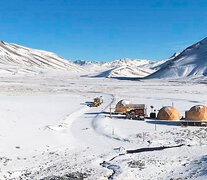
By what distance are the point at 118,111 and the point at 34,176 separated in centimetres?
2227

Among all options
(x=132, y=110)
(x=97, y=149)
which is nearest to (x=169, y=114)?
(x=132, y=110)

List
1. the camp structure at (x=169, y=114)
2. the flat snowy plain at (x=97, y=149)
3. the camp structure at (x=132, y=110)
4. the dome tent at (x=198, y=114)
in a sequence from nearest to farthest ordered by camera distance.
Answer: the flat snowy plain at (x=97, y=149) → the dome tent at (x=198, y=114) → the camp structure at (x=169, y=114) → the camp structure at (x=132, y=110)

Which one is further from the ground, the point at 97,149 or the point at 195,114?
the point at 195,114

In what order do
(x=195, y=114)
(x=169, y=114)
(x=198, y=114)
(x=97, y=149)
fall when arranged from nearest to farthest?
(x=97, y=149) → (x=198, y=114) → (x=195, y=114) → (x=169, y=114)

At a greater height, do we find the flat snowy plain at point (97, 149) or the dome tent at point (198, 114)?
the dome tent at point (198, 114)

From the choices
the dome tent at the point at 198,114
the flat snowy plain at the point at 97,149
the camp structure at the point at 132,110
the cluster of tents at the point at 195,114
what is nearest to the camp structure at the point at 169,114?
the cluster of tents at the point at 195,114

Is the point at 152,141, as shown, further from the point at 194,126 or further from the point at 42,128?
the point at 42,128

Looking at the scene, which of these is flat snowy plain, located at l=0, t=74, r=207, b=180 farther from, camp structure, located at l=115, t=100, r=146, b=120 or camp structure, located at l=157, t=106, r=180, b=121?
camp structure, located at l=115, t=100, r=146, b=120

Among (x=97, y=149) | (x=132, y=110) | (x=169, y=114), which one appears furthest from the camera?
(x=132, y=110)

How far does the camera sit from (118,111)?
3972 centimetres

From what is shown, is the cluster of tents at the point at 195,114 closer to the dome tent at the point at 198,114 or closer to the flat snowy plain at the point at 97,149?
the dome tent at the point at 198,114

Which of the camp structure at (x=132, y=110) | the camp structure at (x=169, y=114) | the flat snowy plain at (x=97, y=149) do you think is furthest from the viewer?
the camp structure at (x=132, y=110)

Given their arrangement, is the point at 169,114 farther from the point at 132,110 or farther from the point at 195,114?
the point at 132,110

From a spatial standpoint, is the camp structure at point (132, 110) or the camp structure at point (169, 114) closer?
the camp structure at point (169, 114)
